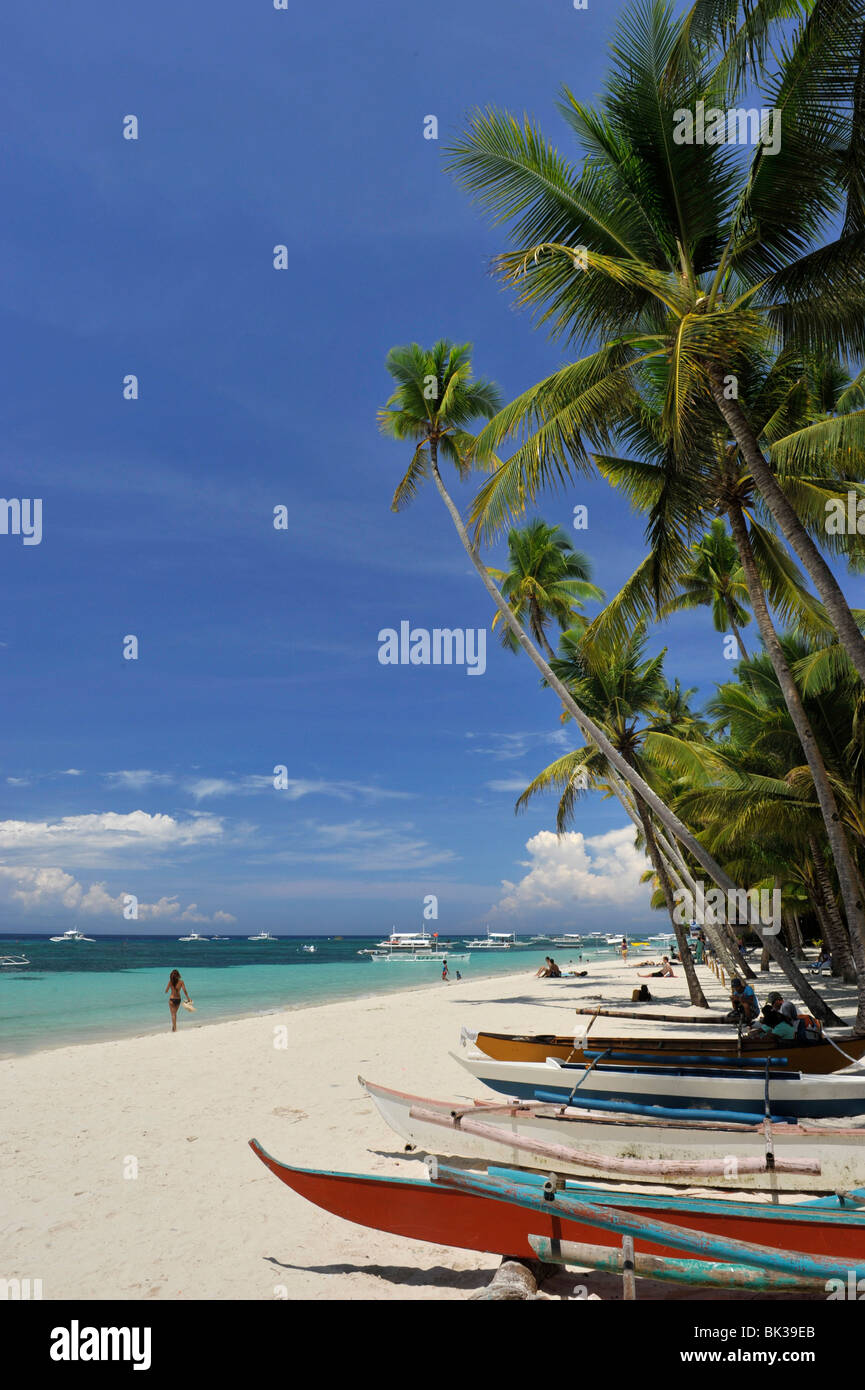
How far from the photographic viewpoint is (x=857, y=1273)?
3.57 meters

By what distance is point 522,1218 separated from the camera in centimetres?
445

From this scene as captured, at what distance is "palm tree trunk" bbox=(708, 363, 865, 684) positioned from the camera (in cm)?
888

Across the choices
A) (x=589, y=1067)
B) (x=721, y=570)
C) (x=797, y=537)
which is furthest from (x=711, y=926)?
(x=721, y=570)

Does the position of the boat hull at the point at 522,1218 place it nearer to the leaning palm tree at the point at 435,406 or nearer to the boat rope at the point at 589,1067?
the boat rope at the point at 589,1067

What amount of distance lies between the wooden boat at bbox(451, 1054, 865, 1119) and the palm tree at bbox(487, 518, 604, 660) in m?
16.1

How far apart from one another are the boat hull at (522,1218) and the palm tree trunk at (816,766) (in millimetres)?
7394

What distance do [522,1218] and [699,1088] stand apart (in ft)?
13.5

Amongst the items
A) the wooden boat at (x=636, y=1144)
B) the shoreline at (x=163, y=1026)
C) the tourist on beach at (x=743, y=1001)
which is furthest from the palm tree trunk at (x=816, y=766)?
the shoreline at (x=163, y=1026)

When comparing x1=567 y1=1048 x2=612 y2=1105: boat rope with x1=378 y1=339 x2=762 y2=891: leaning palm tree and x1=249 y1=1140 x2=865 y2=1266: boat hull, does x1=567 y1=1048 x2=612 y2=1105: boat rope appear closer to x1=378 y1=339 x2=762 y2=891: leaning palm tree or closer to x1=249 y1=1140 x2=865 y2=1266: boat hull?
x1=249 y1=1140 x2=865 y2=1266: boat hull

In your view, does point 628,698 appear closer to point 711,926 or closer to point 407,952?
point 711,926

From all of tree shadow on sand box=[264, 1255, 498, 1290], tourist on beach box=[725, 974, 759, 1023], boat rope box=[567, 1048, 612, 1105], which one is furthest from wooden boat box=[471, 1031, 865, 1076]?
tree shadow on sand box=[264, 1255, 498, 1290]
